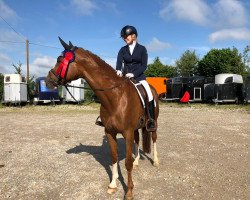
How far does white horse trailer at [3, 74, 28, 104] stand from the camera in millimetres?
28141

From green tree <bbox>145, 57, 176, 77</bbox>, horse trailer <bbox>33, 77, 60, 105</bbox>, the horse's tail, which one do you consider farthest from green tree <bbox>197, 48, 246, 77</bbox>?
the horse's tail

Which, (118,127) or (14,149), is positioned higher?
(118,127)

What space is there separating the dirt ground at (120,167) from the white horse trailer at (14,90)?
662 inches

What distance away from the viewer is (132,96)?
5.93 metres

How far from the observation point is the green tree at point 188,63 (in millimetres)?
68562

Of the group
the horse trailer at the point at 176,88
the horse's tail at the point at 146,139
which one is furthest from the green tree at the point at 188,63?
the horse's tail at the point at 146,139

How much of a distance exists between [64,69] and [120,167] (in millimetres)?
3344

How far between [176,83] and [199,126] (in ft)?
58.4

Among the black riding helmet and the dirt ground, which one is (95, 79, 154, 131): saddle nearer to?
the black riding helmet

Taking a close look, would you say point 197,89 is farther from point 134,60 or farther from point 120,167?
point 134,60

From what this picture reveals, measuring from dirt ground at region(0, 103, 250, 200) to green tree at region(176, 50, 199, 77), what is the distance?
57.4m

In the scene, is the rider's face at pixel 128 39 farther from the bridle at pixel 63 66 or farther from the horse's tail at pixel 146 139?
the horse's tail at pixel 146 139

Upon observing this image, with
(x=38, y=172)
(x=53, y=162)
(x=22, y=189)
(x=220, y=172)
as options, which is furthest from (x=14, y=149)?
(x=220, y=172)

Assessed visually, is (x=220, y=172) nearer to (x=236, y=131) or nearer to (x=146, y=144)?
(x=146, y=144)
